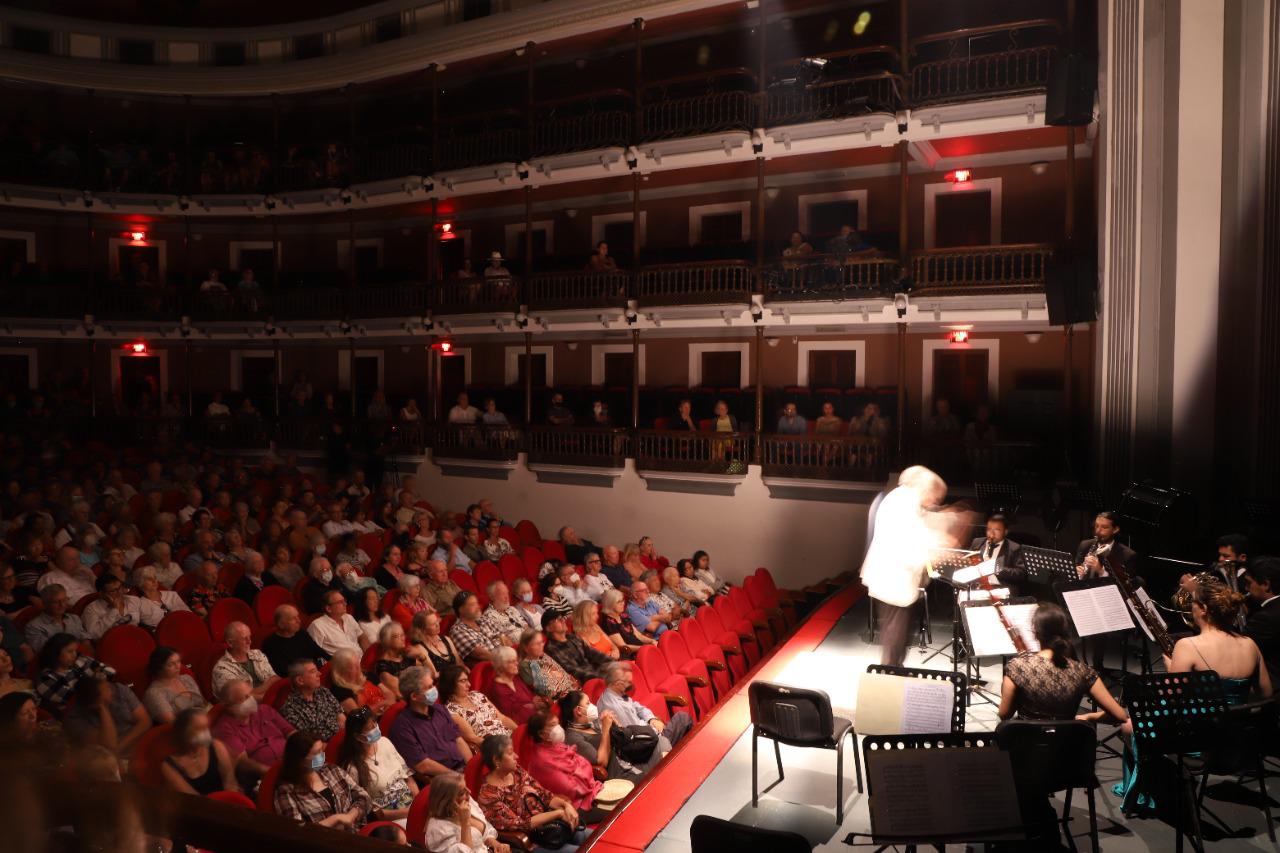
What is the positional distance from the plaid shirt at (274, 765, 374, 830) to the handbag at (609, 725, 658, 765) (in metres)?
1.83

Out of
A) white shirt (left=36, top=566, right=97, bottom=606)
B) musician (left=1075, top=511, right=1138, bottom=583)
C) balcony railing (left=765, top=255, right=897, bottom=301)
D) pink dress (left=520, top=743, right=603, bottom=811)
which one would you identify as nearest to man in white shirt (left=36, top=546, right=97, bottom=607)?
white shirt (left=36, top=566, right=97, bottom=606)

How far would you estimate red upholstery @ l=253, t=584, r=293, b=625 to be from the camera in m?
7.96

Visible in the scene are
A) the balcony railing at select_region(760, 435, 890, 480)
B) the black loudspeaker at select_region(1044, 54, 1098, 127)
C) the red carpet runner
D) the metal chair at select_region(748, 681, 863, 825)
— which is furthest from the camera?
the balcony railing at select_region(760, 435, 890, 480)

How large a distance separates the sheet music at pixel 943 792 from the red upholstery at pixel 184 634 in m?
5.27

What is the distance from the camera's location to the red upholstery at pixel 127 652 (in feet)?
20.9

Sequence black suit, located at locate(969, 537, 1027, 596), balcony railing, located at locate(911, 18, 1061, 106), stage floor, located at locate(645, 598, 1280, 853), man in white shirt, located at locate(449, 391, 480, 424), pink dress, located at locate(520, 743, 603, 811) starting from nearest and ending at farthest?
stage floor, located at locate(645, 598, 1280, 853), pink dress, located at locate(520, 743, 603, 811), black suit, located at locate(969, 537, 1027, 596), balcony railing, located at locate(911, 18, 1061, 106), man in white shirt, located at locate(449, 391, 480, 424)

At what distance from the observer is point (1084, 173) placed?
13.6 metres

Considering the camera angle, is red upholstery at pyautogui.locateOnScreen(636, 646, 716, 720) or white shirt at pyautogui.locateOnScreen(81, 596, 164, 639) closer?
white shirt at pyautogui.locateOnScreen(81, 596, 164, 639)

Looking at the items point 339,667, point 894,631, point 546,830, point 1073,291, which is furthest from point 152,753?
point 1073,291

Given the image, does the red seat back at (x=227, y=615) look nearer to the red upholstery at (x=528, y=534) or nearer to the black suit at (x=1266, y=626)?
the red upholstery at (x=528, y=534)

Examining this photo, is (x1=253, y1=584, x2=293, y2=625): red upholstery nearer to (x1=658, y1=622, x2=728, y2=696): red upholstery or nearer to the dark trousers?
(x1=658, y1=622, x2=728, y2=696): red upholstery

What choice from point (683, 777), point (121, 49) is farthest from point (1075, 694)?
point (121, 49)

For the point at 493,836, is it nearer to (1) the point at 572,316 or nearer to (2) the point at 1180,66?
(2) the point at 1180,66

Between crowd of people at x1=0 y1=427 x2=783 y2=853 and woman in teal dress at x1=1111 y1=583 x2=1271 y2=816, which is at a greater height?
woman in teal dress at x1=1111 y1=583 x2=1271 y2=816
